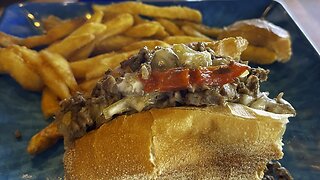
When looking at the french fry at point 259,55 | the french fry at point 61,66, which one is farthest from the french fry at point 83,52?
the french fry at point 259,55

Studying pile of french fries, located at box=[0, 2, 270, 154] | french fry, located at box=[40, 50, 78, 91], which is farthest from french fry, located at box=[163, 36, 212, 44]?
french fry, located at box=[40, 50, 78, 91]

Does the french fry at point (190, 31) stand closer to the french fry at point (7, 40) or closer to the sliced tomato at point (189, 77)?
the french fry at point (7, 40)

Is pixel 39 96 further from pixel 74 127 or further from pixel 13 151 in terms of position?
pixel 74 127

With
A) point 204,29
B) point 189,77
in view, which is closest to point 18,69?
point 204,29

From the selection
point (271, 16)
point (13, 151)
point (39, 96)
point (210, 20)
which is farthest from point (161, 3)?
point (13, 151)

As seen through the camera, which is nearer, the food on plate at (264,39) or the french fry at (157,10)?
the food on plate at (264,39)

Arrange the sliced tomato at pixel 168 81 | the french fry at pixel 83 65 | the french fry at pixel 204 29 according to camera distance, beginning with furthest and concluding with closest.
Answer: the french fry at pixel 204 29 < the french fry at pixel 83 65 < the sliced tomato at pixel 168 81
